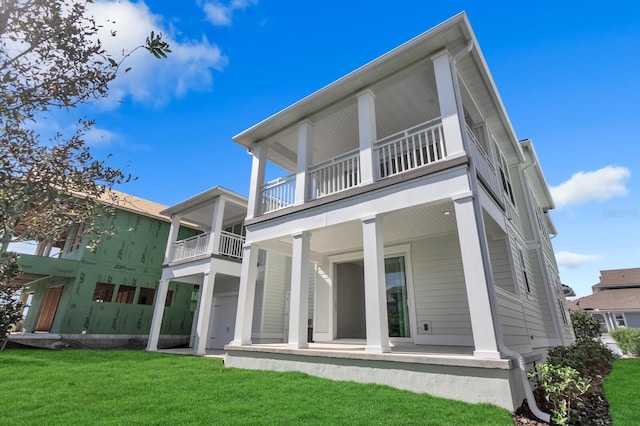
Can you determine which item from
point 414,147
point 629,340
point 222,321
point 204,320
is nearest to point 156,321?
point 222,321

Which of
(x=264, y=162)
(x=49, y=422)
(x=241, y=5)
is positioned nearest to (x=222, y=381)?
(x=49, y=422)

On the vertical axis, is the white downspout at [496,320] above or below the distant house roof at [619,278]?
below

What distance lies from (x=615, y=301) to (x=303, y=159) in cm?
3054

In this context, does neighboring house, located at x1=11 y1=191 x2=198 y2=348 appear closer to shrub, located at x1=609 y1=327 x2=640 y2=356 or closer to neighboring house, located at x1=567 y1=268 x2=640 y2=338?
shrub, located at x1=609 y1=327 x2=640 y2=356

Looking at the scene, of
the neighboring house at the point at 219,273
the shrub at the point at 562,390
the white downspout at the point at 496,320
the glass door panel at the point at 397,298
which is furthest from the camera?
the neighboring house at the point at 219,273

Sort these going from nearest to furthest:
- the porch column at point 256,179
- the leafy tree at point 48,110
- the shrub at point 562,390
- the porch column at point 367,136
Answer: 1. the leafy tree at point 48,110
2. the shrub at point 562,390
3. the porch column at point 367,136
4. the porch column at point 256,179

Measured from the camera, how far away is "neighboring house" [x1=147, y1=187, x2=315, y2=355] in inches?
485

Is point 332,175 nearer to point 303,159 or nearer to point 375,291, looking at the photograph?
point 303,159

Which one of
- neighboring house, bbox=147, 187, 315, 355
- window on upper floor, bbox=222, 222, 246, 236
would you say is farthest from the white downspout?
window on upper floor, bbox=222, 222, 246, 236

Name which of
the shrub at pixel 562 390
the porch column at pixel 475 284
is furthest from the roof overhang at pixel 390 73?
the shrub at pixel 562 390

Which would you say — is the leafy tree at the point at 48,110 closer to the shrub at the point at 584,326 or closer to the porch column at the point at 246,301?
the porch column at the point at 246,301

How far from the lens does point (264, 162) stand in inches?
385

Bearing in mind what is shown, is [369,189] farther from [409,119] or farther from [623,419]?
[623,419]

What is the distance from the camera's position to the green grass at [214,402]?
3.88 m
